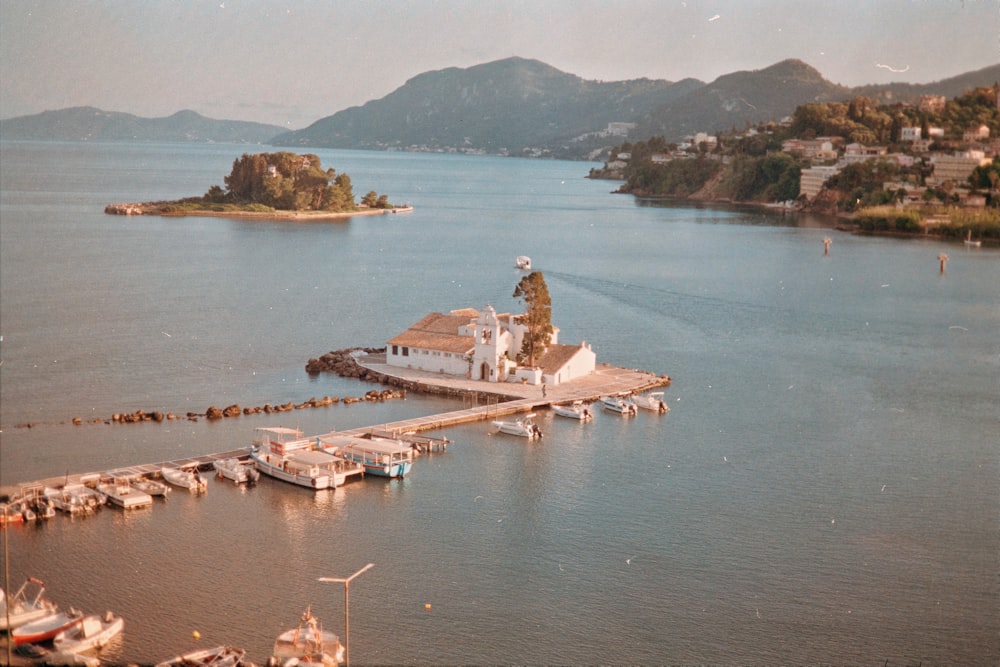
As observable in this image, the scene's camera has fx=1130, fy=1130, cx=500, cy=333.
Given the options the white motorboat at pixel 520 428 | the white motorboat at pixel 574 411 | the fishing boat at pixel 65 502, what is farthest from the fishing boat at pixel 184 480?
the white motorboat at pixel 574 411

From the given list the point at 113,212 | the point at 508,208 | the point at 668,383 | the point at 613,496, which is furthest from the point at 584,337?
the point at 508,208

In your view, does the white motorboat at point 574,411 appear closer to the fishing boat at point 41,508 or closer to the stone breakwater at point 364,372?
the stone breakwater at point 364,372

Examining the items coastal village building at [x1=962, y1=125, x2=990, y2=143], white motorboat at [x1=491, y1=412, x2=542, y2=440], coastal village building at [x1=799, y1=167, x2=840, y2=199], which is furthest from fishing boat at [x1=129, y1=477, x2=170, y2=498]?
coastal village building at [x1=962, y1=125, x2=990, y2=143]

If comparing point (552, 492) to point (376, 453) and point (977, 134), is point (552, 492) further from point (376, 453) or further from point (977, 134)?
point (977, 134)

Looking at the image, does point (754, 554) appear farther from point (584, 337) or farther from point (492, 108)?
point (492, 108)

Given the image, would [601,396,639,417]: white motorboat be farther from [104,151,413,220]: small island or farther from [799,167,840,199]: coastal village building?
[799,167,840,199]: coastal village building

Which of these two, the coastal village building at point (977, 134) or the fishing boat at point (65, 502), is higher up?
the coastal village building at point (977, 134)
